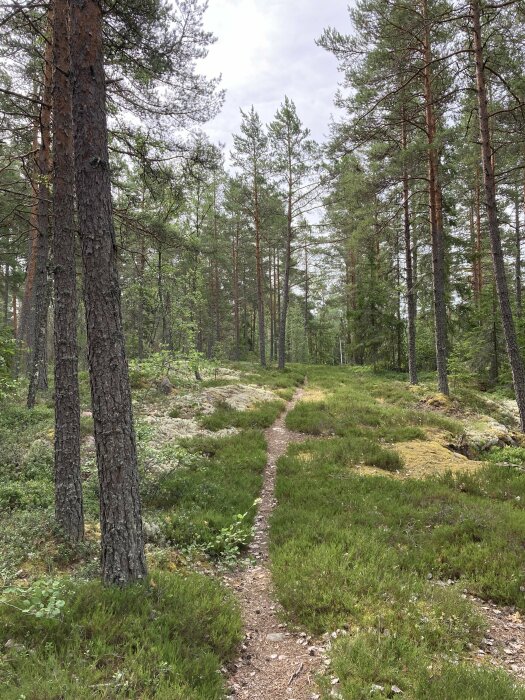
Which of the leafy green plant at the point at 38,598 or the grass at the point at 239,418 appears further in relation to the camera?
the grass at the point at 239,418

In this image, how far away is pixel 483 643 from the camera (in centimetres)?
411

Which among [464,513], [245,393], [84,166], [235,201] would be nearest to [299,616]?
[464,513]

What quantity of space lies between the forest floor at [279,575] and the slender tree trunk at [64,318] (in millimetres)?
430

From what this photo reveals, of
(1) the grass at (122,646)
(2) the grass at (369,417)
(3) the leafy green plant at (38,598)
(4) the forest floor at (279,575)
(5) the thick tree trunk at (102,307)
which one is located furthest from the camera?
(2) the grass at (369,417)

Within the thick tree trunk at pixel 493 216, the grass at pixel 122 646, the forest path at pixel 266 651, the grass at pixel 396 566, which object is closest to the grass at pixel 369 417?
the grass at pixel 396 566

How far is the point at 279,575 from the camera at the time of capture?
17.0 ft

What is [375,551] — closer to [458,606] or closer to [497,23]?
[458,606]

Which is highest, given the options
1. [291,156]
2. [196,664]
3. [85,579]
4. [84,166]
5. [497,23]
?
[291,156]

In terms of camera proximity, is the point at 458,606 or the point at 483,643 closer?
the point at 483,643

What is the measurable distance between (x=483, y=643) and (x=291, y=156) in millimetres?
23768

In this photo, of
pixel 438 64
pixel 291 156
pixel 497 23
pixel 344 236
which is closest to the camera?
pixel 497 23

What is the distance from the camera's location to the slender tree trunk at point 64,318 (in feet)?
17.7

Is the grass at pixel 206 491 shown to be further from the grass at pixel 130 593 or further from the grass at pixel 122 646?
the grass at pixel 122 646

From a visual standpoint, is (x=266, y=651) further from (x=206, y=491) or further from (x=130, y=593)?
(x=206, y=491)
